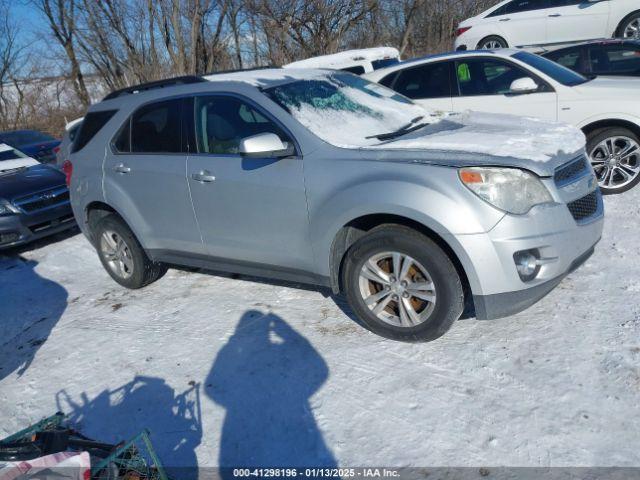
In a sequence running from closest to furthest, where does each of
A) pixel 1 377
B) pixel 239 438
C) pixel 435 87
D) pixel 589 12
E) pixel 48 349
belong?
pixel 239 438, pixel 1 377, pixel 48 349, pixel 435 87, pixel 589 12

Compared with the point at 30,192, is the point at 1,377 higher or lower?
lower

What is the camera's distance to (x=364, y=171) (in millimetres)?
3090

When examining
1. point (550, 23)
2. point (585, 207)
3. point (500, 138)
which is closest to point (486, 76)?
point (500, 138)

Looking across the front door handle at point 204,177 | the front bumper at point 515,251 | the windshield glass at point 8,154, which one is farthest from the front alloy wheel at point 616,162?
the windshield glass at point 8,154

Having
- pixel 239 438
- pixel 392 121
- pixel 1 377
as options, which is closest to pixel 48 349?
pixel 1 377

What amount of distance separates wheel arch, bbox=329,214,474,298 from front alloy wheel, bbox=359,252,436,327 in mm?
181

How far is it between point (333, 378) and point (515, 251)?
4.28 ft

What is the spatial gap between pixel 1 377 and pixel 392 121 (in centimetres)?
351

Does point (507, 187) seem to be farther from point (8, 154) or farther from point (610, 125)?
point (8, 154)

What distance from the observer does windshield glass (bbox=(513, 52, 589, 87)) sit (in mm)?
5504

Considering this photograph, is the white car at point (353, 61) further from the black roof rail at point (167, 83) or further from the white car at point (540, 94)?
the black roof rail at point (167, 83)

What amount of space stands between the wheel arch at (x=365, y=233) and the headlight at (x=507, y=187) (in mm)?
336

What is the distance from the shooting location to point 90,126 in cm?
477

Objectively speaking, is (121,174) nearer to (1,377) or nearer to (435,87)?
(1,377)
